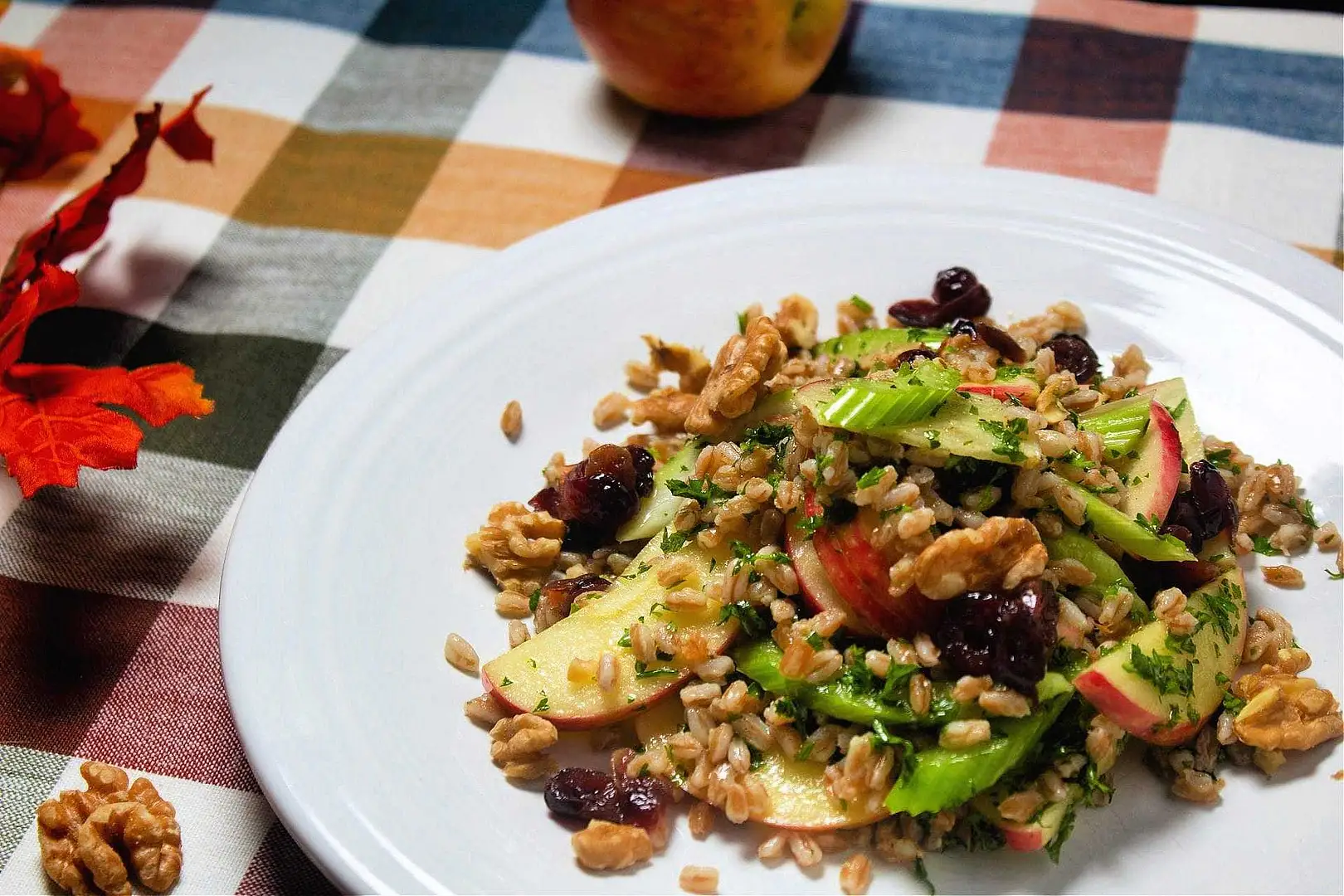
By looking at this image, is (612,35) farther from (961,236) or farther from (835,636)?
(835,636)

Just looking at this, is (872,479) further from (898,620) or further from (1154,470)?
(1154,470)

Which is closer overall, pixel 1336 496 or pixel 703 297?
pixel 1336 496

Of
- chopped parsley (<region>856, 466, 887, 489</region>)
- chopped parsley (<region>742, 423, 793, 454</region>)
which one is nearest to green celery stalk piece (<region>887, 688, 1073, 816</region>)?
chopped parsley (<region>856, 466, 887, 489</region>)

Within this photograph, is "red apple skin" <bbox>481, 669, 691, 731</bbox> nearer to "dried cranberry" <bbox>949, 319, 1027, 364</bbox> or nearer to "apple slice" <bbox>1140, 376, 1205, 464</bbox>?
"dried cranberry" <bbox>949, 319, 1027, 364</bbox>

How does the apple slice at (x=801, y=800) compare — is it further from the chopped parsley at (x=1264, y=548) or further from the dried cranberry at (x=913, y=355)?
the chopped parsley at (x=1264, y=548)

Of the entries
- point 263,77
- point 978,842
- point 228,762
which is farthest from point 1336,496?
point 263,77

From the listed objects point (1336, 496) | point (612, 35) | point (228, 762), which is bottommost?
point (228, 762)
